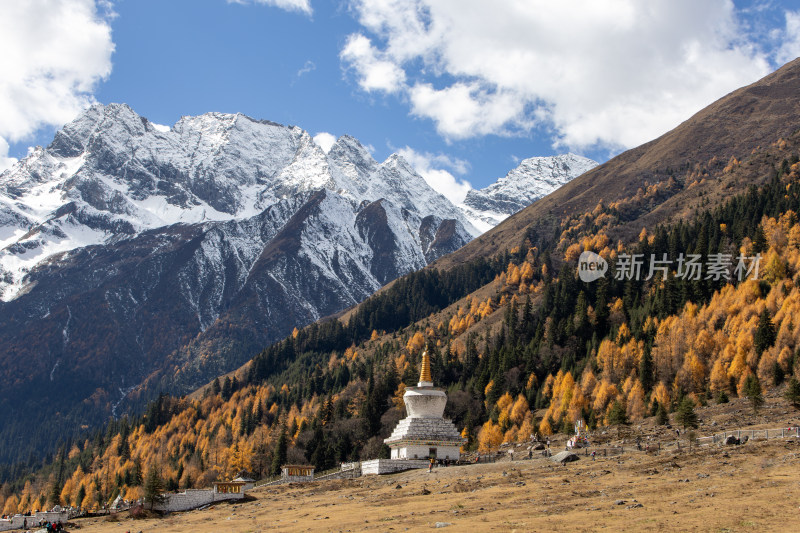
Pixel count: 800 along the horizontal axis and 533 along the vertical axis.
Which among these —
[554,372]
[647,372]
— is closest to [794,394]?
[647,372]

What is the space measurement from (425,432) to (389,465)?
7.18m

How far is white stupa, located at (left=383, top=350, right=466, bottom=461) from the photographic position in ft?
283

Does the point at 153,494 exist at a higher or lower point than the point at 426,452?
lower

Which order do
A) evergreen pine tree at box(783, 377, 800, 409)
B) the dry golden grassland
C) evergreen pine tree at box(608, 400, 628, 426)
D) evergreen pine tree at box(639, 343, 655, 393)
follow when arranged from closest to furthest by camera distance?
the dry golden grassland → evergreen pine tree at box(783, 377, 800, 409) → evergreen pine tree at box(608, 400, 628, 426) → evergreen pine tree at box(639, 343, 655, 393)

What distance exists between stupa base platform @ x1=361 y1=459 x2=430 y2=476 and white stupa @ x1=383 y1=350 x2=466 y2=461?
117 inches

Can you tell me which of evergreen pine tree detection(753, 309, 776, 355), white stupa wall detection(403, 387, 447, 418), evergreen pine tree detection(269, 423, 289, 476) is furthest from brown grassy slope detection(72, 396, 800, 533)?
evergreen pine tree detection(269, 423, 289, 476)

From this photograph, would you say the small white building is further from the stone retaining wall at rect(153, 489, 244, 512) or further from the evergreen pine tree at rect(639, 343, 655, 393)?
the evergreen pine tree at rect(639, 343, 655, 393)

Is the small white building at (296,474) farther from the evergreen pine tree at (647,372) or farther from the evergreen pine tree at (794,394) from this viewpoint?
the evergreen pine tree at (647,372)

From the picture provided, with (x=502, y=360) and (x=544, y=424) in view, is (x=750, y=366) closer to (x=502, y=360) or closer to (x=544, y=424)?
(x=544, y=424)

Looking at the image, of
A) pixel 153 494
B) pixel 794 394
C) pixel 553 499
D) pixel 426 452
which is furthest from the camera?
pixel 426 452

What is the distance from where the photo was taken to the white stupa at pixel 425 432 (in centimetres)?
8619

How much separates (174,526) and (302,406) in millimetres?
121302

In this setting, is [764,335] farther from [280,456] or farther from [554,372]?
[280,456]

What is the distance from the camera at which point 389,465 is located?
8119 centimetres
